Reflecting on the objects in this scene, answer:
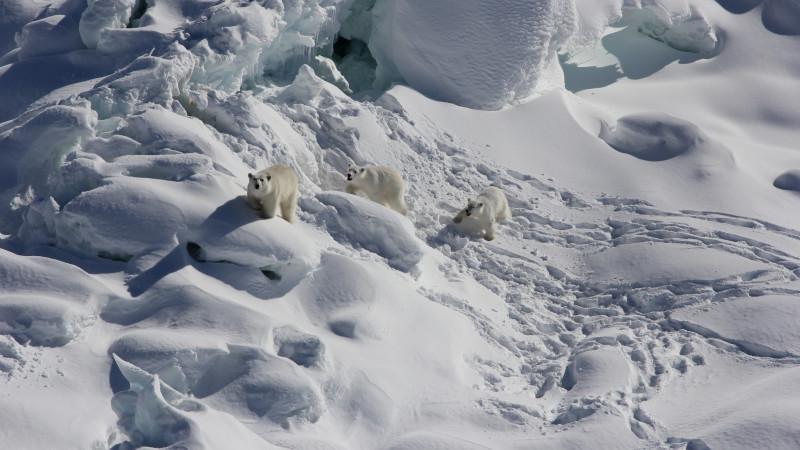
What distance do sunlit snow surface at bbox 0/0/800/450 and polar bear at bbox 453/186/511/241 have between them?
0.15 metres

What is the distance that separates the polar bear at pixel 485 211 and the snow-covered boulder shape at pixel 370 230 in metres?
1.07

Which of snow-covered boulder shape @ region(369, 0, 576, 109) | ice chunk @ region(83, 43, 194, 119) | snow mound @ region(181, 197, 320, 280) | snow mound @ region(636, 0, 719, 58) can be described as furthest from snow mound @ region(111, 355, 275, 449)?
snow mound @ region(636, 0, 719, 58)

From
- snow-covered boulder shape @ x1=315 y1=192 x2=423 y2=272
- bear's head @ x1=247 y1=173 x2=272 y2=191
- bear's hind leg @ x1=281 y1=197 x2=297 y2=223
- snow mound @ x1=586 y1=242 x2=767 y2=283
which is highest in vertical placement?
bear's head @ x1=247 y1=173 x2=272 y2=191

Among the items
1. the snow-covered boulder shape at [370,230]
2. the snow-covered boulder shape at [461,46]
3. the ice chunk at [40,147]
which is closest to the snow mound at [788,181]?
the snow-covered boulder shape at [461,46]

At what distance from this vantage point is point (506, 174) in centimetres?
924

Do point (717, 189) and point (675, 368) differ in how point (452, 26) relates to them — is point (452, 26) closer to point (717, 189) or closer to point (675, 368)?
point (717, 189)

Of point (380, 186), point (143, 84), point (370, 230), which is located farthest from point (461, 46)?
point (143, 84)

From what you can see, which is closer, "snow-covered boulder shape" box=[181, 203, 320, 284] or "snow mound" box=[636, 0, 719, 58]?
"snow-covered boulder shape" box=[181, 203, 320, 284]

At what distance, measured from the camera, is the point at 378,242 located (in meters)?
7.12

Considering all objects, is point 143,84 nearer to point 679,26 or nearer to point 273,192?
point 273,192

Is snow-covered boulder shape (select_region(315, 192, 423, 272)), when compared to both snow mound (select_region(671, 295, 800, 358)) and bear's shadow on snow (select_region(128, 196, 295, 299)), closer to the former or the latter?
bear's shadow on snow (select_region(128, 196, 295, 299))

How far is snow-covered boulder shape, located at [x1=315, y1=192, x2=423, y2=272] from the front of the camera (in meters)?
7.03

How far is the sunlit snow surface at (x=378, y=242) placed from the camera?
5191mm

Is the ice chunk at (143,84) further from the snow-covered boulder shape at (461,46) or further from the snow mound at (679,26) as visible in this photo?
the snow mound at (679,26)
